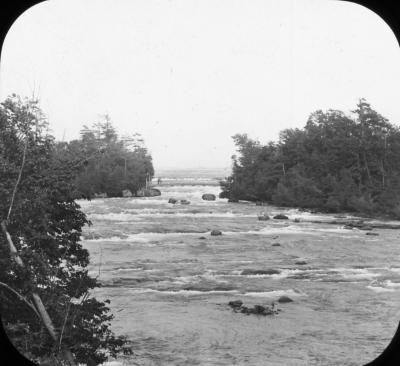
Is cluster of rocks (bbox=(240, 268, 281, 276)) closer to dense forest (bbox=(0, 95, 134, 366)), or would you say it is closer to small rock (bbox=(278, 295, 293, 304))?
small rock (bbox=(278, 295, 293, 304))

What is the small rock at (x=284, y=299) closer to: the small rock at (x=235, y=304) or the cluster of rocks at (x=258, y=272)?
the small rock at (x=235, y=304)

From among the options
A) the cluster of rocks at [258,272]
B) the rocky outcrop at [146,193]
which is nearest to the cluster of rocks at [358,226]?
the cluster of rocks at [258,272]

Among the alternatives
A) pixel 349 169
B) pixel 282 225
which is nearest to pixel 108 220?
pixel 282 225

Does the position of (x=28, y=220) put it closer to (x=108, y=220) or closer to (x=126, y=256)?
(x=126, y=256)

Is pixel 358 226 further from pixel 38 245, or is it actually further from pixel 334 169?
pixel 38 245

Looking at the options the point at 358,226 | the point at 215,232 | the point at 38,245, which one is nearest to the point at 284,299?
the point at 38,245
